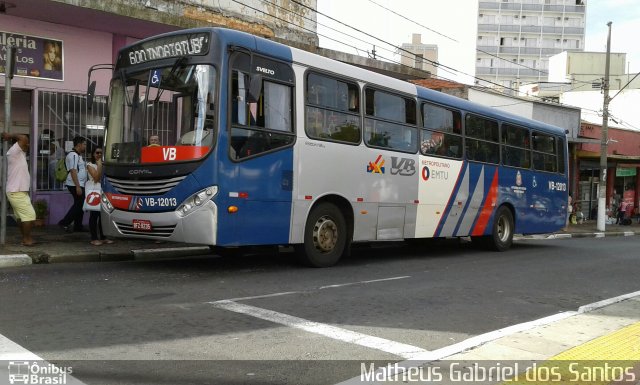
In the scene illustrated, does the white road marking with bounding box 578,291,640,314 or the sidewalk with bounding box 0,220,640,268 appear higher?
the sidewalk with bounding box 0,220,640,268

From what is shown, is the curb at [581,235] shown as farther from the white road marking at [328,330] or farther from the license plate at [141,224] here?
the white road marking at [328,330]

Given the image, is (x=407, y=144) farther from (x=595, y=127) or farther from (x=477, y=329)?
(x=595, y=127)

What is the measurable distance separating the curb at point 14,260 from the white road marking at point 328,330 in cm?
377

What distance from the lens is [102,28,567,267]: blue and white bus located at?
7.28 meters

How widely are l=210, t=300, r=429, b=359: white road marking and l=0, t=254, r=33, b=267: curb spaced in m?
3.77

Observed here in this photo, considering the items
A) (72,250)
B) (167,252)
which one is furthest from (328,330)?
(72,250)

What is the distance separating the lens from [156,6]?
1309 cm

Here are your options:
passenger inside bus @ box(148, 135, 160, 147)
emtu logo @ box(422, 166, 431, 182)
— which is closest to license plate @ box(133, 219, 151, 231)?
passenger inside bus @ box(148, 135, 160, 147)

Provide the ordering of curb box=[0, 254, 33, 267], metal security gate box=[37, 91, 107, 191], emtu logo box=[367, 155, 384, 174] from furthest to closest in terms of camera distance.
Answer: metal security gate box=[37, 91, 107, 191]
emtu logo box=[367, 155, 384, 174]
curb box=[0, 254, 33, 267]

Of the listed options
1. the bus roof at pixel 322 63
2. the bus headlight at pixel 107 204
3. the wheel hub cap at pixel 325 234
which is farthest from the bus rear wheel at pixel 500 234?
the bus headlight at pixel 107 204

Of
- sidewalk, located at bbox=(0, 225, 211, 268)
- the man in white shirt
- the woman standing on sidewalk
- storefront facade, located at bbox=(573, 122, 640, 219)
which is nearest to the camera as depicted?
sidewalk, located at bbox=(0, 225, 211, 268)

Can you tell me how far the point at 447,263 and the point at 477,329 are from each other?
16.7 ft

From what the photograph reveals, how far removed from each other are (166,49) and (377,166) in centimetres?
391

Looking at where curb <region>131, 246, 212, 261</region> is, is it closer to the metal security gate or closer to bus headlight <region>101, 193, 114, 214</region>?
bus headlight <region>101, 193, 114, 214</region>
